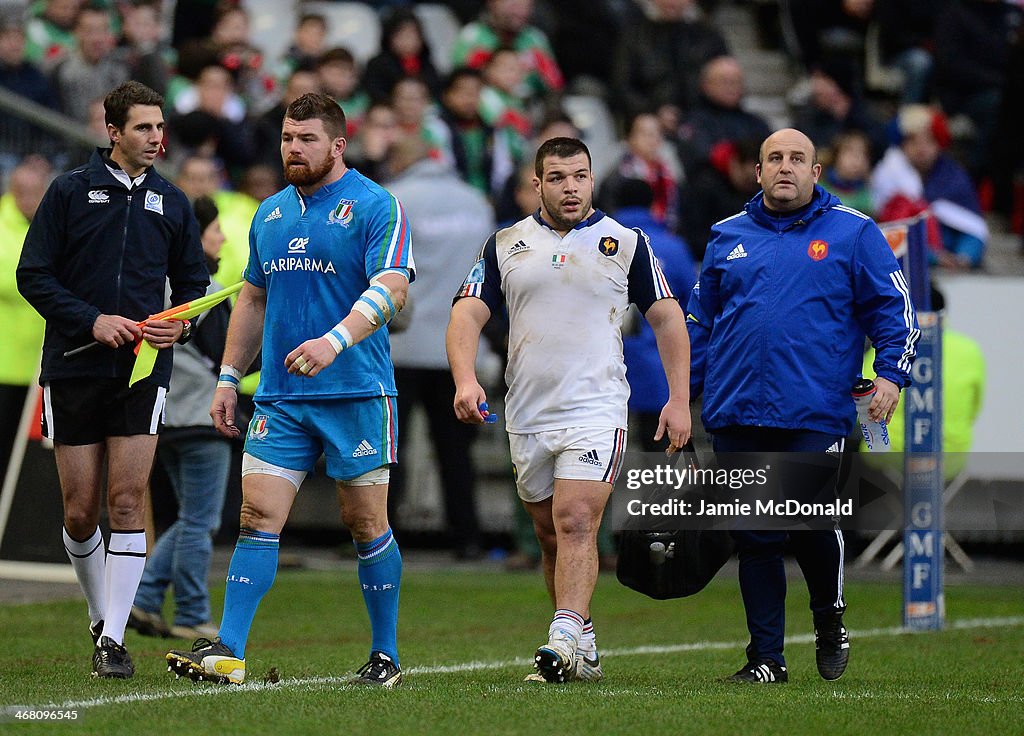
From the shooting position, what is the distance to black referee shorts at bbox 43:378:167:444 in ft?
24.5

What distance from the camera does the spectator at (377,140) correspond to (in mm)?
14094

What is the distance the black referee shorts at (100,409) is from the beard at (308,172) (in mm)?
1139

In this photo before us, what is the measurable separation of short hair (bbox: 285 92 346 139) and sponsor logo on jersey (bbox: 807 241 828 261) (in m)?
2.00

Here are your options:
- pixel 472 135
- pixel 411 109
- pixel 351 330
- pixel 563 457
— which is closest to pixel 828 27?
pixel 472 135

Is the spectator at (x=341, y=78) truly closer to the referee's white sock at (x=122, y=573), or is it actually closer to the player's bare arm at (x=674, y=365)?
the referee's white sock at (x=122, y=573)

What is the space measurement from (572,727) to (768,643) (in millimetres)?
1767

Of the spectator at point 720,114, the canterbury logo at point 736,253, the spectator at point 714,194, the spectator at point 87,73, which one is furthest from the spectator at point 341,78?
the canterbury logo at point 736,253

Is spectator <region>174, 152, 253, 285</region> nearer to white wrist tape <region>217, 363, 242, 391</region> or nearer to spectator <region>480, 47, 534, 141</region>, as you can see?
white wrist tape <region>217, 363, 242, 391</region>

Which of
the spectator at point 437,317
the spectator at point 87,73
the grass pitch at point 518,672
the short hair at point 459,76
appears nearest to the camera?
the grass pitch at point 518,672

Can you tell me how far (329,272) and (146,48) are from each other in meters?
9.09

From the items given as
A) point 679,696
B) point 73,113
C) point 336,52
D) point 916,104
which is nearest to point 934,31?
point 916,104

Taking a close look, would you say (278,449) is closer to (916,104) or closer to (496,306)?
(496,306)

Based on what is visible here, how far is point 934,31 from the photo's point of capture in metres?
18.6

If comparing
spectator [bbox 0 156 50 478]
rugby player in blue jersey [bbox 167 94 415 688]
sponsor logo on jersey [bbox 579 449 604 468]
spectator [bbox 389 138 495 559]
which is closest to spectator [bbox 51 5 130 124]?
spectator [bbox 389 138 495 559]
